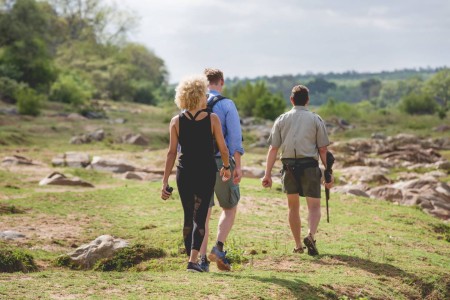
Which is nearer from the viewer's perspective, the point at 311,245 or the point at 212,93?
the point at 212,93

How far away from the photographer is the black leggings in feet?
23.8

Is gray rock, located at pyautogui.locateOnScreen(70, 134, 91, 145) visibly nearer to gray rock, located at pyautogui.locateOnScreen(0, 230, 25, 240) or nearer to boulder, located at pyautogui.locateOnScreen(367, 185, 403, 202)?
boulder, located at pyautogui.locateOnScreen(367, 185, 403, 202)

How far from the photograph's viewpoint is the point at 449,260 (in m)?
9.76

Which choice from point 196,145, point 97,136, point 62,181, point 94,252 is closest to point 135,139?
point 97,136

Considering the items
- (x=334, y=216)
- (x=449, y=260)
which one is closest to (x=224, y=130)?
(x=449, y=260)

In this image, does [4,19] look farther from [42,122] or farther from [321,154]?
[321,154]

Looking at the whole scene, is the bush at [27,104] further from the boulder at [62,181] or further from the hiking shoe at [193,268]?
the hiking shoe at [193,268]

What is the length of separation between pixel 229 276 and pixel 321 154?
2111mm

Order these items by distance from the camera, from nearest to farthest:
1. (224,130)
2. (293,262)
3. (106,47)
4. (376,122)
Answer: (224,130)
(293,262)
(376,122)
(106,47)

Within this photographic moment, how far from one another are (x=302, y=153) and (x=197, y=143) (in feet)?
5.81

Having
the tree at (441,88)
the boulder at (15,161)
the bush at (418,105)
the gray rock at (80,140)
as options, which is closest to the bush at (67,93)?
the gray rock at (80,140)

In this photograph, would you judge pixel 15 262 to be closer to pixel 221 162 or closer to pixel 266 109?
pixel 221 162

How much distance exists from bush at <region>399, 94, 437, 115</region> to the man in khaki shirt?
72275 millimetres

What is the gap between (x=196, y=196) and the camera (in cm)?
734
